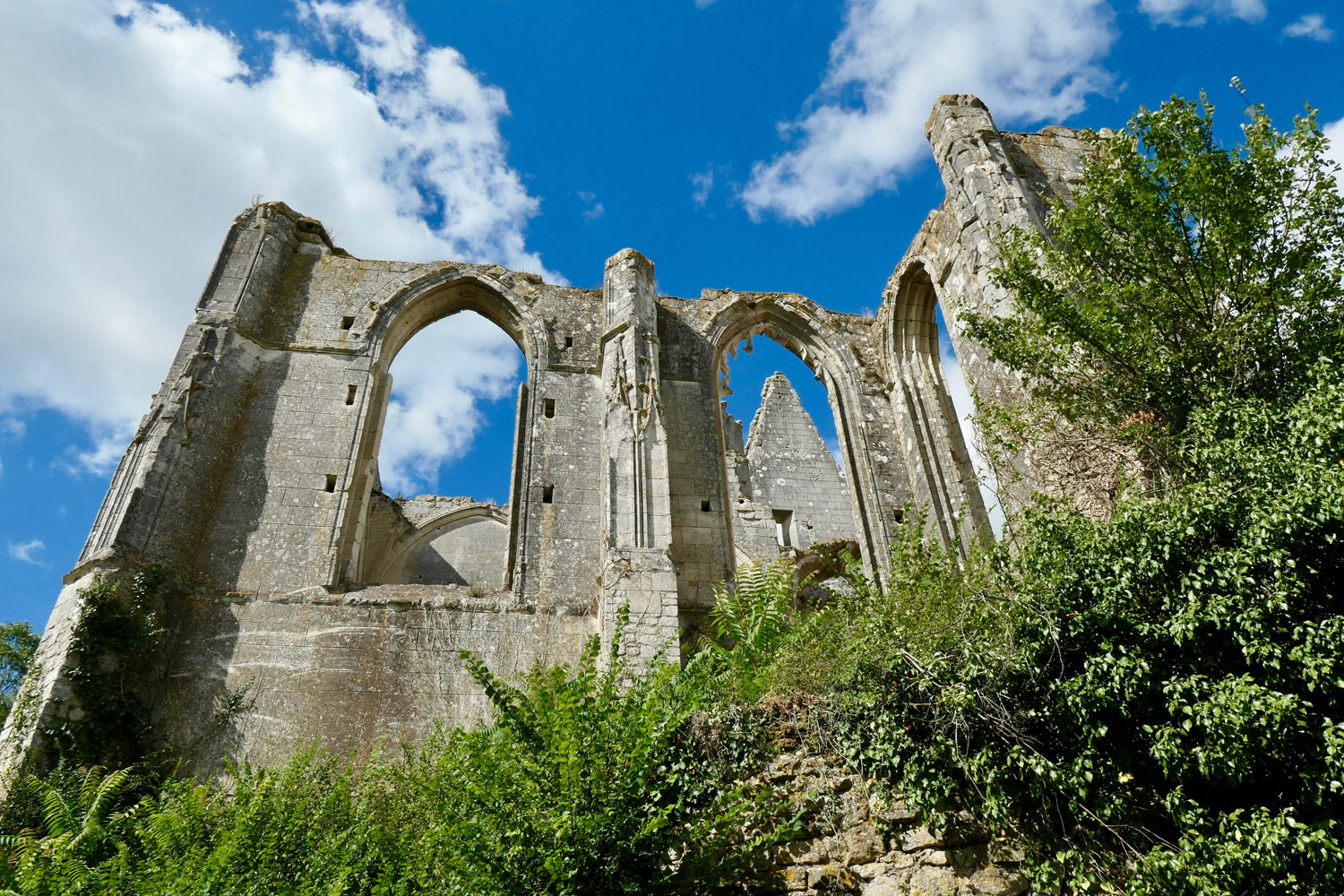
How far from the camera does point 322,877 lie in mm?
4715

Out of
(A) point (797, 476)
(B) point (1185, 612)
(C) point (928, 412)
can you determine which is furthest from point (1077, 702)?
(A) point (797, 476)

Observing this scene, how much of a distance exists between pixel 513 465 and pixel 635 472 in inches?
69.2

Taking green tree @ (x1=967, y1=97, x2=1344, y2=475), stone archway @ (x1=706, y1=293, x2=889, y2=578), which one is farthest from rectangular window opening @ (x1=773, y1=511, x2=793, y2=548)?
green tree @ (x1=967, y1=97, x2=1344, y2=475)

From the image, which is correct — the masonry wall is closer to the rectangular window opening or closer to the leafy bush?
the rectangular window opening

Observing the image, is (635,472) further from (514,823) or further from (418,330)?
(514,823)

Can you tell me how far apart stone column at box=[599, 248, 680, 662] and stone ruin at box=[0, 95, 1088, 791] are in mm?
28

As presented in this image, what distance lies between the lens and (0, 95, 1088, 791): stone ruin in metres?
8.14

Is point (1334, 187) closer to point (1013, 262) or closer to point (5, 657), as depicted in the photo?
point (1013, 262)

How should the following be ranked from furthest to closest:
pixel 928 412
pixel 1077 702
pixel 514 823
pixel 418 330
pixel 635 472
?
1. pixel 418 330
2. pixel 928 412
3. pixel 635 472
4. pixel 1077 702
5. pixel 514 823

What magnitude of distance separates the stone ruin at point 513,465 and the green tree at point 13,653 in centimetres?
677

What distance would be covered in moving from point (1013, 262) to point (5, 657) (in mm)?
16704

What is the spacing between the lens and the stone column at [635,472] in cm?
819

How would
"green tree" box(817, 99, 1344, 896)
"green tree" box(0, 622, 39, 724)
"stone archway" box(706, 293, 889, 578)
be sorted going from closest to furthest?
1. "green tree" box(817, 99, 1344, 896)
2. "stone archway" box(706, 293, 889, 578)
3. "green tree" box(0, 622, 39, 724)

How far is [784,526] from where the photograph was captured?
16906 mm
